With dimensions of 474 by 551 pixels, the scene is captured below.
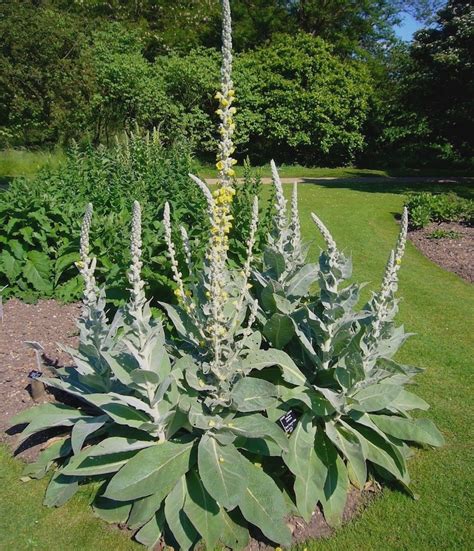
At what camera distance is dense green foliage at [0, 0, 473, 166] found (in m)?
17.9

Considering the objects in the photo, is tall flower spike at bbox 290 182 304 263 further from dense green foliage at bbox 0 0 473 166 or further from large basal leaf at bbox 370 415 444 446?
dense green foliage at bbox 0 0 473 166

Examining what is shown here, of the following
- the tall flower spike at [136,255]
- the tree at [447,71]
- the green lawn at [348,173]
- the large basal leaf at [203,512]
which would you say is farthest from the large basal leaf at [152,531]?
the green lawn at [348,173]

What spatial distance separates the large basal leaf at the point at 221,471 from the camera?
112 inches

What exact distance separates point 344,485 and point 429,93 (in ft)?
54.6

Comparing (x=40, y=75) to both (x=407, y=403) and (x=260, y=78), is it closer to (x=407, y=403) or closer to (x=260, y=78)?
(x=260, y=78)

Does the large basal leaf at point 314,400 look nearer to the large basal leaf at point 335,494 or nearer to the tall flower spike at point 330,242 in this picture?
the large basal leaf at point 335,494

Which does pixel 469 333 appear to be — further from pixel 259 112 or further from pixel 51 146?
pixel 259 112

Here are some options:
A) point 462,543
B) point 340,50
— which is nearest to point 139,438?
point 462,543

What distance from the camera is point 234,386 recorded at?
10.8ft

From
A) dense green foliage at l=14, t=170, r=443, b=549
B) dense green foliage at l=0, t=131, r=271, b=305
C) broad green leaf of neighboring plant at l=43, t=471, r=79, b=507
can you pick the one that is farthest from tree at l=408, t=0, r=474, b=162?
broad green leaf of neighboring plant at l=43, t=471, r=79, b=507

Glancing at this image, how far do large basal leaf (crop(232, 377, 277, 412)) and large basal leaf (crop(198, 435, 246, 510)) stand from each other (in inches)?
11.6

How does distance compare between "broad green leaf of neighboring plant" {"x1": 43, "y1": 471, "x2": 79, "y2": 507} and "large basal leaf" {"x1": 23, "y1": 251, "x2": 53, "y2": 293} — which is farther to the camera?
"large basal leaf" {"x1": 23, "y1": 251, "x2": 53, "y2": 293}

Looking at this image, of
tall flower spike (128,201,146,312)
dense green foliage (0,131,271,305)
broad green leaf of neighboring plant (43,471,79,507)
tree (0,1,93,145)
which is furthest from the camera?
tree (0,1,93,145)

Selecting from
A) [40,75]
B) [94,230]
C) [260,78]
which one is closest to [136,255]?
[94,230]
